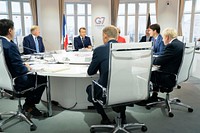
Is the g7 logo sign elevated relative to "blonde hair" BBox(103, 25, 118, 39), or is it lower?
elevated

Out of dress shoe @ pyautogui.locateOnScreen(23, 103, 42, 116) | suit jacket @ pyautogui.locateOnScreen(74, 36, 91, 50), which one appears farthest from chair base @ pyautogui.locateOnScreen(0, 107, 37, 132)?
suit jacket @ pyautogui.locateOnScreen(74, 36, 91, 50)

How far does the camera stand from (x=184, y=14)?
27.7ft

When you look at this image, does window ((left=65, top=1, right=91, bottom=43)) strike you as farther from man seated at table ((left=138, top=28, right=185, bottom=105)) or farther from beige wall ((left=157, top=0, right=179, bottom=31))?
man seated at table ((left=138, top=28, right=185, bottom=105))

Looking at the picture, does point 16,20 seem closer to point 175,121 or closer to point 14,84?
point 14,84

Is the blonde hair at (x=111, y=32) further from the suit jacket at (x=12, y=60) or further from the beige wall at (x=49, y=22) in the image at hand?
the beige wall at (x=49, y=22)

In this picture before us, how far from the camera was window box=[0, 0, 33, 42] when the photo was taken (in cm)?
817

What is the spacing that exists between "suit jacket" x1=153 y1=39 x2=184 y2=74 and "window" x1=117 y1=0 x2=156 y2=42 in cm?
642

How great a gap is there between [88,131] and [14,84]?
1.10 meters

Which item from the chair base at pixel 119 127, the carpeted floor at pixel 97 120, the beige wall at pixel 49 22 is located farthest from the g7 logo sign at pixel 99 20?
the chair base at pixel 119 127

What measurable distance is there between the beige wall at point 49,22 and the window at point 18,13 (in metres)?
1.20

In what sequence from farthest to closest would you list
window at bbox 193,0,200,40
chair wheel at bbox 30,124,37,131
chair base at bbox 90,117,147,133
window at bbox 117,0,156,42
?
window at bbox 117,0,156,42, window at bbox 193,0,200,40, chair wheel at bbox 30,124,37,131, chair base at bbox 90,117,147,133

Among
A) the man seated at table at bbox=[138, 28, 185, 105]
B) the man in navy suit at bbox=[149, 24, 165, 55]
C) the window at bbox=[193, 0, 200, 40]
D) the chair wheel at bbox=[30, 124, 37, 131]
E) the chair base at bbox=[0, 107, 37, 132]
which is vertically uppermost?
the window at bbox=[193, 0, 200, 40]

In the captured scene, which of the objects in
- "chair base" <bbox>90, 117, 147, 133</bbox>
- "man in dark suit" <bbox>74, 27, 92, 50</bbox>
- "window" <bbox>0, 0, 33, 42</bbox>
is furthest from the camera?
"window" <bbox>0, 0, 33, 42</bbox>

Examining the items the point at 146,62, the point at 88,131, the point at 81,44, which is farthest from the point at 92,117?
the point at 81,44
